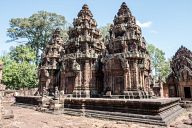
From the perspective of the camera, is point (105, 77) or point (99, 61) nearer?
point (105, 77)

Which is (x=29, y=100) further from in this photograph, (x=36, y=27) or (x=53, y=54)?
(x=36, y=27)

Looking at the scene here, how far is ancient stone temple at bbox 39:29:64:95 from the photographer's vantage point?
75.3ft

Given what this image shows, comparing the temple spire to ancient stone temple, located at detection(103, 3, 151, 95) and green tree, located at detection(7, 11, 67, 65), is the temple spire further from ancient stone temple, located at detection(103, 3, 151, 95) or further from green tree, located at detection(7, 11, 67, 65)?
green tree, located at detection(7, 11, 67, 65)

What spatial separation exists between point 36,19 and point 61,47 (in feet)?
44.5

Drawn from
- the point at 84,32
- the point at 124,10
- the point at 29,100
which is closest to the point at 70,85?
the point at 29,100

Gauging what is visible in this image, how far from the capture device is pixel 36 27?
3516 cm

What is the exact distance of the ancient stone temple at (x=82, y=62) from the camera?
61.6ft

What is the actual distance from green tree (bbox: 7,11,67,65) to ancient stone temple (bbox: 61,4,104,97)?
1632 cm

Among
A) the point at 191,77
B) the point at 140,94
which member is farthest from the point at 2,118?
the point at 191,77

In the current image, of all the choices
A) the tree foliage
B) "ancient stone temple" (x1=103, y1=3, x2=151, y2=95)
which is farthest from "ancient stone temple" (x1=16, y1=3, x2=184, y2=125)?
the tree foliage

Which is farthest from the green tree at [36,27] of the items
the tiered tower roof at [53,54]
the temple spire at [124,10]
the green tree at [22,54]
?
the temple spire at [124,10]

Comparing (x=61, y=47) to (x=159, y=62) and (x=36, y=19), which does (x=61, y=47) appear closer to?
(x=36, y=19)

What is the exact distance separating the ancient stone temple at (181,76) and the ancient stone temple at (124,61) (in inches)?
327

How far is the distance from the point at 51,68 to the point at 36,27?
1600cm
